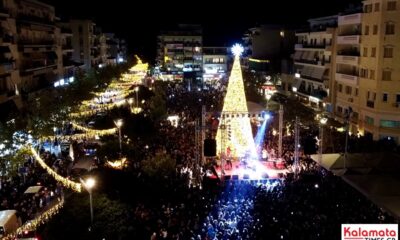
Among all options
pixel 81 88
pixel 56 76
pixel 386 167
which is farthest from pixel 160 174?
pixel 56 76

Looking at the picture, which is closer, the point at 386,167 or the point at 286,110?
the point at 386,167

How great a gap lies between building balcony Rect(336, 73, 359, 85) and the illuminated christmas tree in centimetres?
1463

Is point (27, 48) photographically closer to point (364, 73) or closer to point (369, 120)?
point (364, 73)

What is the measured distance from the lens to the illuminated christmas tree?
2998 centimetres

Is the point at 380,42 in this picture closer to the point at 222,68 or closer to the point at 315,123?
the point at 315,123

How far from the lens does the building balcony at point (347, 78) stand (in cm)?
4078

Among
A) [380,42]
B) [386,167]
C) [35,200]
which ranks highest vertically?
[380,42]

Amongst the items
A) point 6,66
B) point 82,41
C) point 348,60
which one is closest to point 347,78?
point 348,60

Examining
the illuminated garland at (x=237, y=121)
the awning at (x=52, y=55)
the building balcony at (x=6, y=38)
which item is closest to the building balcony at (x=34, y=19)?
the awning at (x=52, y=55)

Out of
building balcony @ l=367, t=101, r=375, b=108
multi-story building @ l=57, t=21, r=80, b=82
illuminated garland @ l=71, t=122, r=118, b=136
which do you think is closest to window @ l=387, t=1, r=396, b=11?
building balcony @ l=367, t=101, r=375, b=108

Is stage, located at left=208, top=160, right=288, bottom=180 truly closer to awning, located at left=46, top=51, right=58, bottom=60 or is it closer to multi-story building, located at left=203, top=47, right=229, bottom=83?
awning, located at left=46, top=51, right=58, bottom=60

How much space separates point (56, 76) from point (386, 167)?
130ft

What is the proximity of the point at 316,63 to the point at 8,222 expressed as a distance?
4063 centimetres

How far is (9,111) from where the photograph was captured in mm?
34125
